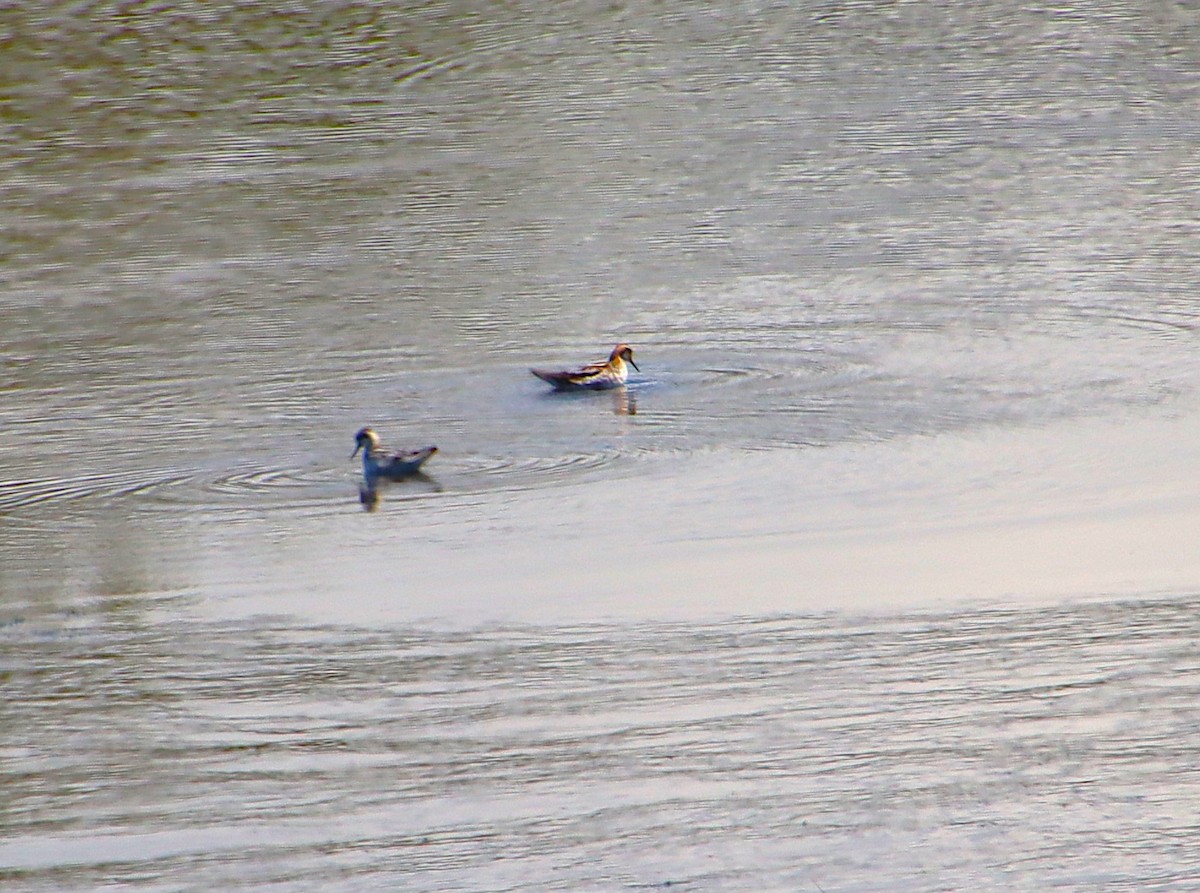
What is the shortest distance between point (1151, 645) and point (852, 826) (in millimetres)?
1706

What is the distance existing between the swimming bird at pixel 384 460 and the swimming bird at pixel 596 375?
51.2 inches

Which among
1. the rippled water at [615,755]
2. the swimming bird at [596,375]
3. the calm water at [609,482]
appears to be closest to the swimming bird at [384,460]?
the calm water at [609,482]

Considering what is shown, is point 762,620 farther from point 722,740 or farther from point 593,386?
point 593,386

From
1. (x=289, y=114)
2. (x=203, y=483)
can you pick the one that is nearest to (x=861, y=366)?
(x=203, y=483)

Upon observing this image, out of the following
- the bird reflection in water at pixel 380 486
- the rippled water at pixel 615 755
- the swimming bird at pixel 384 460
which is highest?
the swimming bird at pixel 384 460

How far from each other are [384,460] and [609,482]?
0.98 m

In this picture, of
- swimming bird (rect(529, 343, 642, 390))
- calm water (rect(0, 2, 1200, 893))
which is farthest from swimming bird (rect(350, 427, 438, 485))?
swimming bird (rect(529, 343, 642, 390))

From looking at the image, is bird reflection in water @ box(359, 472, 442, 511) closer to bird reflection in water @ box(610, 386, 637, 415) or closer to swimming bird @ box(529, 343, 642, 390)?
bird reflection in water @ box(610, 386, 637, 415)

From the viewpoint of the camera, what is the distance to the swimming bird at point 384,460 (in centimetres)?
954

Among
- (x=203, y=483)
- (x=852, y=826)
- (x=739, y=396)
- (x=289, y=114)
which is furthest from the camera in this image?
(x=289, y=114)

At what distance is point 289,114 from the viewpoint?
18703 mm

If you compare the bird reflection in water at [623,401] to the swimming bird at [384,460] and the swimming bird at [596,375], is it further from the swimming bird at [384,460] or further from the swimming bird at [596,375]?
the swimming bird at [384,460]

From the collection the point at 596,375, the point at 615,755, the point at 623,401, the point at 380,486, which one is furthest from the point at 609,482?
the point at 615,755

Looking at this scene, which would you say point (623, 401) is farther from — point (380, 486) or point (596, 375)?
point (380, 486)
